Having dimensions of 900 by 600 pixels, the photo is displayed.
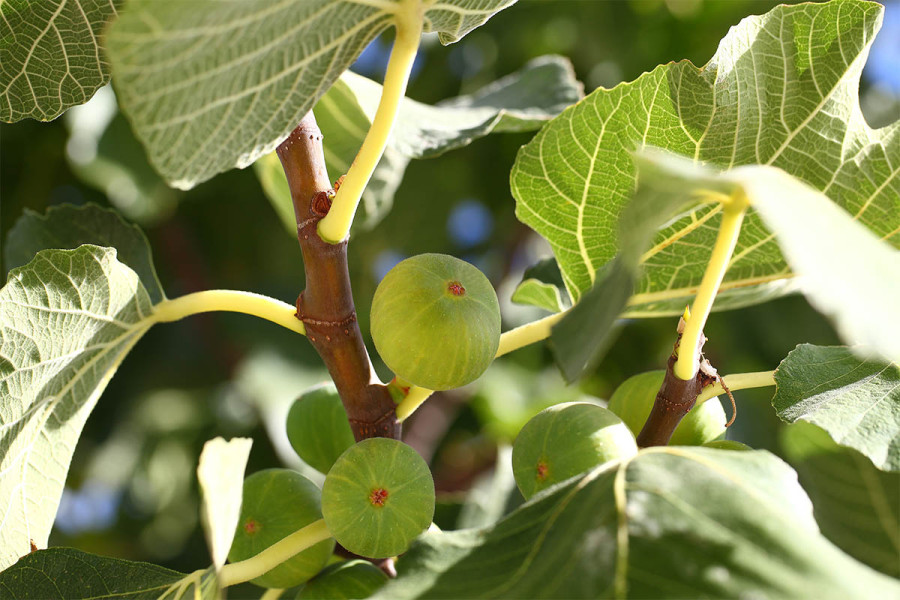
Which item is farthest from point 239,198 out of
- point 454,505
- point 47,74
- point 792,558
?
point 792,558

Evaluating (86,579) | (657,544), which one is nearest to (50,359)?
(86,579)

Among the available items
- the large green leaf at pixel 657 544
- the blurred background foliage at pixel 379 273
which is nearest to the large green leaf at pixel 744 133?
the large green leaf at pixel 657 544

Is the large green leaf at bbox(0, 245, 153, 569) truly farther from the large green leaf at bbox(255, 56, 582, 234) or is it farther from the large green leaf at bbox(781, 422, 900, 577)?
the large green leaf at bbox(781, 422, 900, 577)

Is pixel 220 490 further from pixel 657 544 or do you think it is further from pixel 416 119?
pixel 416 119

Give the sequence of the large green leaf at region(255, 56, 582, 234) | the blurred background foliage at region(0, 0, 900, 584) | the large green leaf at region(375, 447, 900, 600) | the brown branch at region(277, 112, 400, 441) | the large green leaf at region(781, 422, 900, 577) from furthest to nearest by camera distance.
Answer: the blurred background foliage at region(0, 0, 900, 584), the large green leaf at region(255, 56, 582, 234), the large green leaf at region(781, 422, 900, 577), the brown branch at region(277, 112, 400, 441), the large green leaf at region(375, 447, 900, 600)

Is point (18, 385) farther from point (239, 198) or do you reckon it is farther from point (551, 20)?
point (551, 20)

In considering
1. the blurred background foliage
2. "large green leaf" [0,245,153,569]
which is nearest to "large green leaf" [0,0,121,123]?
"large green leaf" [0,245,153,569]

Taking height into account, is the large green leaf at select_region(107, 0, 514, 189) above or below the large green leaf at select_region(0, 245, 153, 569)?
above
